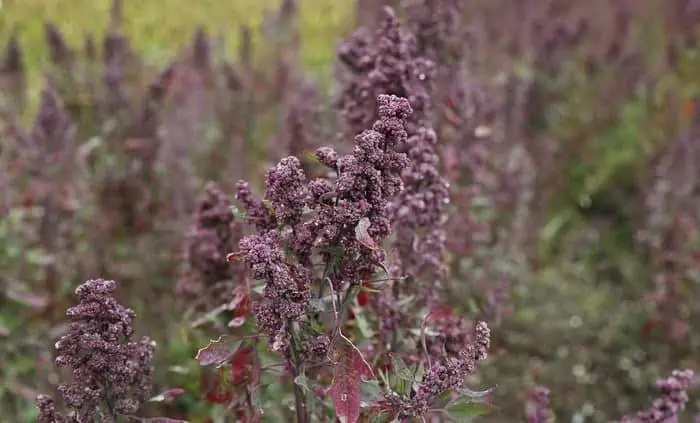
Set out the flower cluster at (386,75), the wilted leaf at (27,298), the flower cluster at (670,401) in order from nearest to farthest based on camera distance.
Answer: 1. the flower cluster at (670,401)
2. the flower cluster at (386,75)
3. the wilted leaf at (27,298)

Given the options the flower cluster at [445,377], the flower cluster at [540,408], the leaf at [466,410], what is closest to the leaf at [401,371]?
the flower cluster at [445,377]

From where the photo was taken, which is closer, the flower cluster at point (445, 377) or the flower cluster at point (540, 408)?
the flower cluster at point (445, 377)

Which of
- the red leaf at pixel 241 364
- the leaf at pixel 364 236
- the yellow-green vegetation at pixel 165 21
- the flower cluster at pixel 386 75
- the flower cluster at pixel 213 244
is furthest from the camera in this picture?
the yellow-green vegetation at pixel 165 21

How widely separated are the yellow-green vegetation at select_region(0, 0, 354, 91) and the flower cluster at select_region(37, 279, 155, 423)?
4502 mm

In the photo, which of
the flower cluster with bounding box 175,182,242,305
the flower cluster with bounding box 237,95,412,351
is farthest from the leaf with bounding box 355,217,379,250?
the flower cluster with bounding box 175,182,242,305

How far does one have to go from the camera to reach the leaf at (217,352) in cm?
171

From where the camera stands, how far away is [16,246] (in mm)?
3318

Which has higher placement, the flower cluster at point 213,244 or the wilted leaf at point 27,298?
the wilted leaf at point 27,298

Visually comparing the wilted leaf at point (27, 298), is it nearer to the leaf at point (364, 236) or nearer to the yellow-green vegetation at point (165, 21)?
the leaf at point (364, 236)

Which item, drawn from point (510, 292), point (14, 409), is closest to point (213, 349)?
point (14, 409)

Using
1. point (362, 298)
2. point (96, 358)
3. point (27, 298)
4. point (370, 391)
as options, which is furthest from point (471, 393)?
point (27, 298)

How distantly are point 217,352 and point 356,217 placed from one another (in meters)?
0.44

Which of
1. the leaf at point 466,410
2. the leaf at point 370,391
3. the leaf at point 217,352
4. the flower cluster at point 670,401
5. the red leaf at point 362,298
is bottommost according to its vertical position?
the flower cluster at point 670,401

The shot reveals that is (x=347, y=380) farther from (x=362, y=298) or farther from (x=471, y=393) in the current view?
(x=362, y=298)
